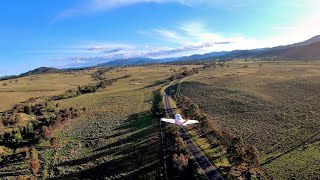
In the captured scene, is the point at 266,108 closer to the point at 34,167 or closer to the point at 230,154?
the point at 230,154

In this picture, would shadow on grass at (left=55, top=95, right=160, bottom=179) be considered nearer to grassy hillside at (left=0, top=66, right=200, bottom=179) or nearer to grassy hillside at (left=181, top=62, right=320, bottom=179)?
grassy hillside at (left=0, top=66, right=200, bottom=179)

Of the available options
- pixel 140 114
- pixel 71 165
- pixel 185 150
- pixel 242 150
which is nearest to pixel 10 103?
pixel 140 114

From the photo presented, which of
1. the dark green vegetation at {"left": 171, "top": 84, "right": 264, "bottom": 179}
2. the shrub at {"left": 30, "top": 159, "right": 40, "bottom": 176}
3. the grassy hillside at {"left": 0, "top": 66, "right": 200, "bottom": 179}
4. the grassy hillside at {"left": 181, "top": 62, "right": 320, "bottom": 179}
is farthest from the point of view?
the grassy hillside at {"left": 181, "top": 62, "right": 320, "bottom": 179}

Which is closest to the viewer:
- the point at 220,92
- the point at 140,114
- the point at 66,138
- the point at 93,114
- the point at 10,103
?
the point at 66,138

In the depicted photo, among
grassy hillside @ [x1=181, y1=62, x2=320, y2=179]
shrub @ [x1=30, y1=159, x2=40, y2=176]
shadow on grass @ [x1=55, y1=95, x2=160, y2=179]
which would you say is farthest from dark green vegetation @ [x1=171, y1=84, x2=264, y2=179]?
shrub @ [x1=30, y1=159, x2=40, y2=176]

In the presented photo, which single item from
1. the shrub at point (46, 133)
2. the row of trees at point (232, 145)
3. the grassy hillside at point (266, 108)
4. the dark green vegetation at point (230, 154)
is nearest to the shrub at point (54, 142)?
the shrub at point (46, 133)

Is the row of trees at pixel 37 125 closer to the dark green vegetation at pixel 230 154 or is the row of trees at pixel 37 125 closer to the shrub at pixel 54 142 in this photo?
the shrub at pixel 54 142

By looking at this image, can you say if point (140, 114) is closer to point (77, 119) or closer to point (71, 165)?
point (77, 119)
